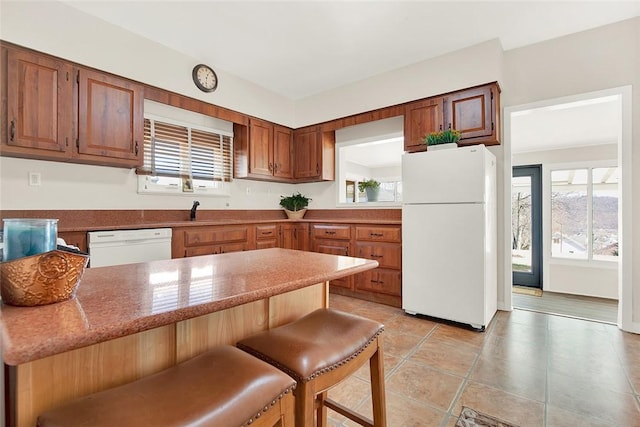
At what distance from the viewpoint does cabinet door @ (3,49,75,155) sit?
220 cm

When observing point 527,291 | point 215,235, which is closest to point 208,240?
point 215,235

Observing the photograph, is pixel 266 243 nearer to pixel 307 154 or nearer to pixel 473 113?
pixel 307 154

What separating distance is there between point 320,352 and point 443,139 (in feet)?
8.53

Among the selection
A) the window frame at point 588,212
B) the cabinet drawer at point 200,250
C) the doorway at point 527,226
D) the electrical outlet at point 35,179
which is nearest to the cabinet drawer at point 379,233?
the cabinet drawer at point 200,250

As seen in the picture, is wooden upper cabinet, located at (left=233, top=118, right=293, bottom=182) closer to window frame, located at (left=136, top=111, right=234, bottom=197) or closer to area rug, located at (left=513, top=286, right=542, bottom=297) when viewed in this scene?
window frame, located at (left=136, top=111, right=234, bottom=197)

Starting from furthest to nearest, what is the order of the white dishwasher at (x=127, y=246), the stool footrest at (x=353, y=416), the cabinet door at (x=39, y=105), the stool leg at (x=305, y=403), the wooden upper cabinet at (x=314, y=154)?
the wooden upper cabinet at (x=314, y=154)
the white dishwasher at (x=127, y=246)
the cabinet door at (x=39, y=105)
the stool footrest at (x=353, y=416)
the stool leg at (x=305, y=403)

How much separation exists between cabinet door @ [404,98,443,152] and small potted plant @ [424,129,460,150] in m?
0.29

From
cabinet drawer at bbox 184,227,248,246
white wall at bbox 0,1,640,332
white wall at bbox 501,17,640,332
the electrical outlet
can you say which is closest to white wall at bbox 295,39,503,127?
white wall at bbox 0,1,640,332

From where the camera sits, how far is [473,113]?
3.00 m

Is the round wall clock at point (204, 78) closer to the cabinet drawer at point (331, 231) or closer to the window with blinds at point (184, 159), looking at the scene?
the window with blinds at point (184, 159)

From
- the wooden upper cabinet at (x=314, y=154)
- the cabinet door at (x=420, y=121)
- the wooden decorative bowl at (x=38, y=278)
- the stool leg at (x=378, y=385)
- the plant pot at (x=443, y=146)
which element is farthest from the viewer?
the wooden upper cabinet at (x=314, y=154)

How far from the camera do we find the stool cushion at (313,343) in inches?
35.5

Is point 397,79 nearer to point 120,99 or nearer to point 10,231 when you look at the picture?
point 120,99

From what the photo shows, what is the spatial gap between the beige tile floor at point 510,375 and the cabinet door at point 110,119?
273 cm
